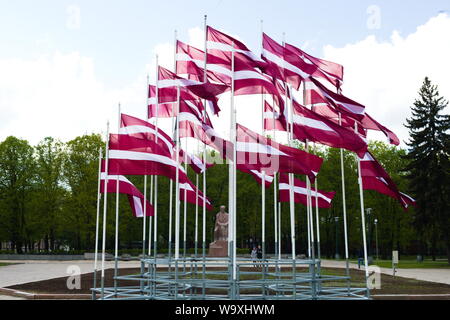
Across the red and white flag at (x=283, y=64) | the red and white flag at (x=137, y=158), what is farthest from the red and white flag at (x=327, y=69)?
the red and white flag at (x=137, y=158)

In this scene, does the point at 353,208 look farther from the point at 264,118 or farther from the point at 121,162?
the point at 121,162

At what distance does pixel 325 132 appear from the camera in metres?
14.7

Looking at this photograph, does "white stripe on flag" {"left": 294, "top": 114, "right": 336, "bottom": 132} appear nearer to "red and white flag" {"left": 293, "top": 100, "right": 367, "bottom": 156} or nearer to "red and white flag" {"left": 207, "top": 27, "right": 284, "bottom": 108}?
"red and white flag" {"left": 293, "top": 100, "right": 367, "bottom": 156}

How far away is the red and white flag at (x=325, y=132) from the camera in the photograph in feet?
47.0

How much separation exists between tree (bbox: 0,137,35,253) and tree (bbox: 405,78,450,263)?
46.1 metres

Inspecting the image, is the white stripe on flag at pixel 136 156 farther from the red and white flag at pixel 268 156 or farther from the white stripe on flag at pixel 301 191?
the white stripe on flag at pixel 301 191

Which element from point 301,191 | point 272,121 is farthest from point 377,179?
point 272,121

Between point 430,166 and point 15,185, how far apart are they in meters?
49.0

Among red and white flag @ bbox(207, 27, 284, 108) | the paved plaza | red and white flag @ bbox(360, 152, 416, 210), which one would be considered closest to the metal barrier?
red and white flag @ bbox(360, 152, 416, 210)

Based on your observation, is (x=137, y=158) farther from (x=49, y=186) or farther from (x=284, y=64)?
(x=49, y=186)

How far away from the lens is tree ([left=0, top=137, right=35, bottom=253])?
63.1m
